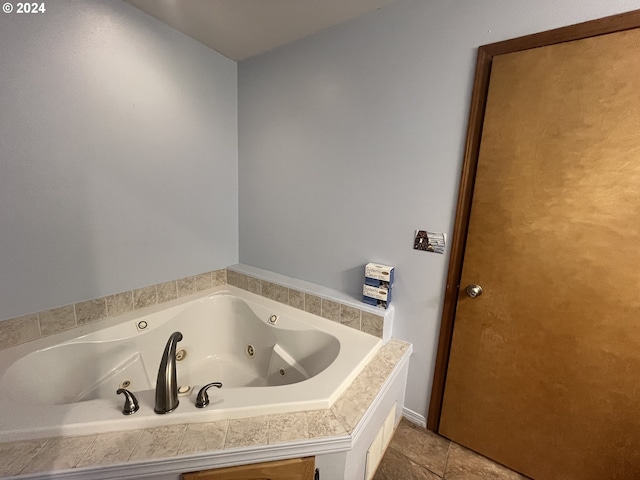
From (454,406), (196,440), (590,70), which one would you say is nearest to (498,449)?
(454,406)

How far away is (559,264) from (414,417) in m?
1.17

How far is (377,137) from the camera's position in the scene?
155 centimetres

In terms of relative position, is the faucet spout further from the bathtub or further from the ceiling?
the ceiling

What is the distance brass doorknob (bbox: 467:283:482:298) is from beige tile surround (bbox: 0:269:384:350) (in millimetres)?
477

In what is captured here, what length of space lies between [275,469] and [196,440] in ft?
0.98

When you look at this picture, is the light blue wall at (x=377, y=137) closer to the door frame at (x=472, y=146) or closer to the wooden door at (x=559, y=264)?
the door frame at (x=472, y=146)

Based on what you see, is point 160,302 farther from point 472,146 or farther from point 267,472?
point 472,146

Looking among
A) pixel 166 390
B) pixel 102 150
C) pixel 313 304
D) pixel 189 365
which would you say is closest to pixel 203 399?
pixel 166 390

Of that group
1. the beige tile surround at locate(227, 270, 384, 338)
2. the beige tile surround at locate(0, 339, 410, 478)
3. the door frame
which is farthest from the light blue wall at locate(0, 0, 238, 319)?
the door frame

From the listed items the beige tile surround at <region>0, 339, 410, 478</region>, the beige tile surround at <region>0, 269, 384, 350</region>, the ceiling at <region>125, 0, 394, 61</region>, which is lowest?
the beige tile surround at <region>0, 339, 410, 478</region>

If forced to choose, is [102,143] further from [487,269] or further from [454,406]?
[454,406]

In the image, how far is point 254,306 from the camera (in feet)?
6.42

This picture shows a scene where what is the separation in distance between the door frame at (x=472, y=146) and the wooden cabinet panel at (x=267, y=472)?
2.88 ft

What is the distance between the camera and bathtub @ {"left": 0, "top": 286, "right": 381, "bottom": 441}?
1.04 m
